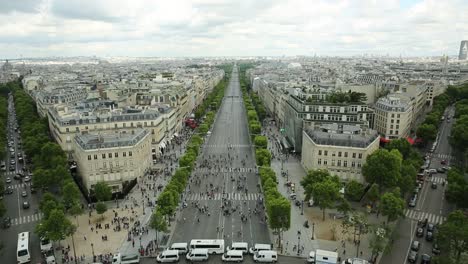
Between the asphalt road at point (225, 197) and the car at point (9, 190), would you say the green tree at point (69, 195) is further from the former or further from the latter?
the car at point (9, 190)

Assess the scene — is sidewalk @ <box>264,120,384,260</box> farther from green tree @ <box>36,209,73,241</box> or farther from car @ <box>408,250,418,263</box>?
green tree @ <box>36,209,73,241</box>

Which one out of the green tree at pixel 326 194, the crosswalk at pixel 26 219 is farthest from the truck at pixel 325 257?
the crosswalk at pixel 26 219

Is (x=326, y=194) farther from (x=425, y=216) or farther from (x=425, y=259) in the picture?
(x=425, y=216)

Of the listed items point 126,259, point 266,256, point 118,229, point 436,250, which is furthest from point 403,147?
point 126,259

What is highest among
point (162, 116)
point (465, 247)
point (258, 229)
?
point (162, 116)

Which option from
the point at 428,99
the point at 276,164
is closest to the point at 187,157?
the point at 276,164

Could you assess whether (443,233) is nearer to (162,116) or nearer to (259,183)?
(259,183)
